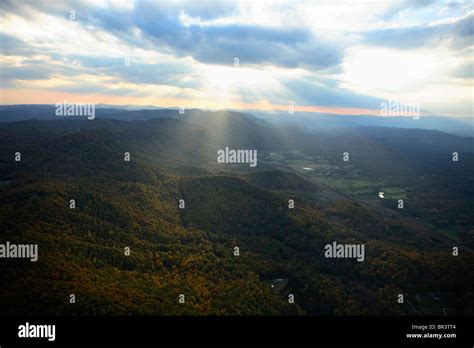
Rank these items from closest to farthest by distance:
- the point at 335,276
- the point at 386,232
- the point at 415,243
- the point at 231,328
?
the point at 231,328, the point at 335,276, the point at 415,243, the point at 386,232

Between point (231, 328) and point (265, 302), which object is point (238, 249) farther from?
point (231, 328)

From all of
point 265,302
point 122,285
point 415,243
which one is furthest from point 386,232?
point 122,285

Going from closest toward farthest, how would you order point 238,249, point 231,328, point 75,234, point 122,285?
1. point 231,328
2. point 122,285
3. point 75,234
4. point 238,249

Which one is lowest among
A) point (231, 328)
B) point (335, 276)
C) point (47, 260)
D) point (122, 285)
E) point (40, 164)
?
point (335, 276)

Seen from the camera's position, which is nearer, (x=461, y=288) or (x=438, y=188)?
(x=461, y=288)

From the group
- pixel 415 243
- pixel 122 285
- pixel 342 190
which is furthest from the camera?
pixel 342 190

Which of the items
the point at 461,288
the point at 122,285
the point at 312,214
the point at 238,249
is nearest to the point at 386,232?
the point at 312,214

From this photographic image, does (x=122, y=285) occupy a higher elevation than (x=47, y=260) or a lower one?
lower

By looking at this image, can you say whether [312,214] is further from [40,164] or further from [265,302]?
[40,164]

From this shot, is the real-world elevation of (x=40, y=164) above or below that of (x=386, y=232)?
above
